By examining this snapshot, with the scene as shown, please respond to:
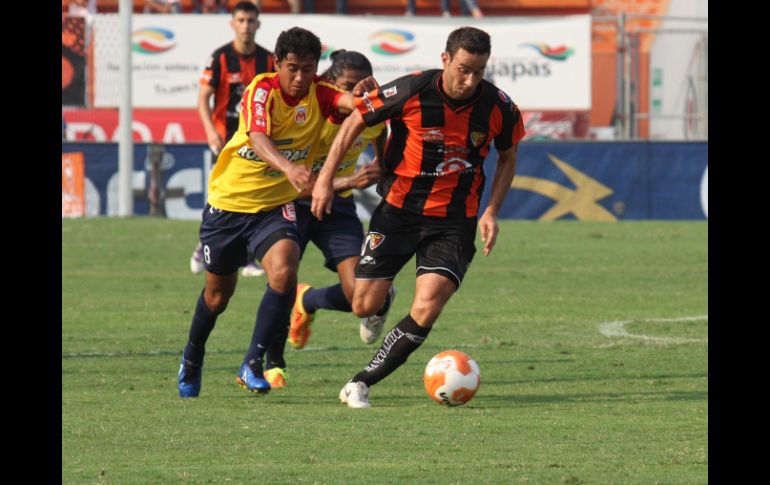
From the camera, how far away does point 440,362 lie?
812 centimetres

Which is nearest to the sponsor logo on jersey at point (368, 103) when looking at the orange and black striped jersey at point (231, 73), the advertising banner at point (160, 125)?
the orange and black striped jersey at point (231, 73)

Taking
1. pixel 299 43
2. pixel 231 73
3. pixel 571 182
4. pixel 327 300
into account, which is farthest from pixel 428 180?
pixel 571 182

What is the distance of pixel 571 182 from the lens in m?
22.0

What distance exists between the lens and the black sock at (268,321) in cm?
845

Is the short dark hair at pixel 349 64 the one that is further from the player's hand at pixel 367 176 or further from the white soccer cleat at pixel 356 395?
the white soccer cleat at pixel 356 395

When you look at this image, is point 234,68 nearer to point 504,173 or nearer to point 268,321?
point 268,321

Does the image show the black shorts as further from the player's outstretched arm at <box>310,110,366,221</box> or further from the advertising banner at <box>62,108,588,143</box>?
the advertising banner at <box>62,108,588,143</box>

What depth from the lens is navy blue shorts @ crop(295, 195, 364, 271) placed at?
9.52m

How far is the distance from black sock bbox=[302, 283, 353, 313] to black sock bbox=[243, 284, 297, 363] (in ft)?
3.84

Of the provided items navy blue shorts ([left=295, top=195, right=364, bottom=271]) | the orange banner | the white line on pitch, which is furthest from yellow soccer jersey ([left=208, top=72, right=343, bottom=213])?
the orange banner

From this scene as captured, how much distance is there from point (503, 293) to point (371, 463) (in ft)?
26.2

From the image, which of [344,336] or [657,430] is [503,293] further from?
[657,430]

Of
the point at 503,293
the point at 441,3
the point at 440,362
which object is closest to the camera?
the point at 440,362
